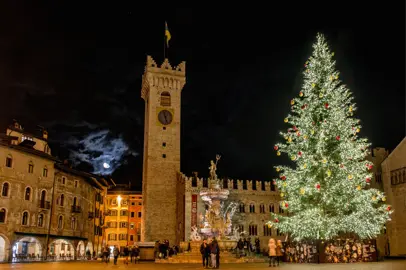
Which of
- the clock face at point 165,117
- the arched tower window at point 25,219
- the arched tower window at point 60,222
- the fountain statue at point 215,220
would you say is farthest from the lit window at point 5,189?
the clock face at point 165,117

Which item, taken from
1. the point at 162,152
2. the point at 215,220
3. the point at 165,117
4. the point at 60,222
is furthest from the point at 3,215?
the point at 165,117

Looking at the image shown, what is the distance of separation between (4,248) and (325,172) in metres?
26.9

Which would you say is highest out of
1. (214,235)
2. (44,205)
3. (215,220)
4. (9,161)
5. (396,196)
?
(9,161)

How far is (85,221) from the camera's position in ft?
155

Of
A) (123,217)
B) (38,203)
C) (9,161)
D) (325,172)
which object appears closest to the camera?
(325,172)

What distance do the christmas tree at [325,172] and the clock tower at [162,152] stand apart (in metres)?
25.2

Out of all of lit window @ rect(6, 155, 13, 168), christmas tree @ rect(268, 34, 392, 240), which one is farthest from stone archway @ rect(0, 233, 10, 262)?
christmas tree @ rect(268, 34, 392, 240)

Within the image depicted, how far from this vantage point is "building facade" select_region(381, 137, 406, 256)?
37.6 metres

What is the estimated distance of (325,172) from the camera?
21.9 m

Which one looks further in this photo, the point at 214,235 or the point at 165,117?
the point at 165,117

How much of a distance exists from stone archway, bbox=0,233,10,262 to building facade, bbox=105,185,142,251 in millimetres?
38624

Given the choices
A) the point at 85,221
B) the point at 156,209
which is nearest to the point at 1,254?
the point at 85,221

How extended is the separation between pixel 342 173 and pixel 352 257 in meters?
4.27

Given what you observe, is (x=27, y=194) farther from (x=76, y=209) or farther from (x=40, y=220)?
(x=76, y=209)
